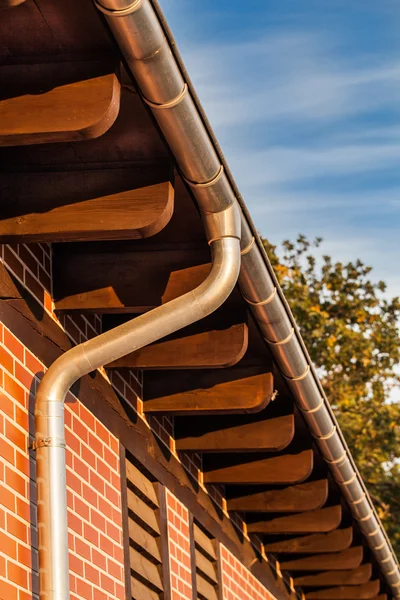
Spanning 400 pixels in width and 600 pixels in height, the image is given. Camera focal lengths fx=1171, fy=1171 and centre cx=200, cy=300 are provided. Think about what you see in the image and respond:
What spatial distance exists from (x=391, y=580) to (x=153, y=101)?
737cm

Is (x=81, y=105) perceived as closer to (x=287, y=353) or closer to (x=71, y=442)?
(x=71, y=442)

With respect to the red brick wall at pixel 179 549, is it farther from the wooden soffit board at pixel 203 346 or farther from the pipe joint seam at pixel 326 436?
the wooden soffit board at pixel 203 346

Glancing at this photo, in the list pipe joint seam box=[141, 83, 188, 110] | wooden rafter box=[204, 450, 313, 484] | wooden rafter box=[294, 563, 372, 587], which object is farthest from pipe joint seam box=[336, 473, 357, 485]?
pipe joint seam box=[141, 83, 188, 110]

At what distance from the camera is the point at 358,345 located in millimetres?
22031

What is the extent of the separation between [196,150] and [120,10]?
675 mm

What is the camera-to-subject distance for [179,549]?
6.26 m

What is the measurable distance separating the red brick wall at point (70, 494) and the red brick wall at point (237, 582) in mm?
2421

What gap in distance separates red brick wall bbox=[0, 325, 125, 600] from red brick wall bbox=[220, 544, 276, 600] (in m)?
2.42

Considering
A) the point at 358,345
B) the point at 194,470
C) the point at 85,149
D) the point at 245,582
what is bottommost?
the point at 245,582

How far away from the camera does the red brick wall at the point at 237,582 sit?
7.37 meters

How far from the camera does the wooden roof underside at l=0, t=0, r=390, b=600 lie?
338 cm

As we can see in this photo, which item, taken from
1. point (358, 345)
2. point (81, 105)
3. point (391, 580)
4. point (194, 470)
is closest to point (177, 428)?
point (194, 470)

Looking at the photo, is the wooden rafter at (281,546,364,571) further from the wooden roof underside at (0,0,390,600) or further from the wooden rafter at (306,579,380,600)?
the wooden roof underside at (0,0,390,600)

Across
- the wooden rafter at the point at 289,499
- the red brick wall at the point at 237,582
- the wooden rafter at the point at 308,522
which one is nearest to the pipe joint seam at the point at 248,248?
the wooden rafter at the point at 289,499
